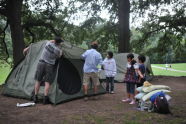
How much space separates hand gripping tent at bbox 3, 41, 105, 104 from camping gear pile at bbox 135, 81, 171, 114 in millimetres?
2312

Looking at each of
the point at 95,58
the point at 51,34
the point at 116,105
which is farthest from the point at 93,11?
the point at 116,105

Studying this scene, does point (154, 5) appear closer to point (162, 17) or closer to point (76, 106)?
point (162, 17)

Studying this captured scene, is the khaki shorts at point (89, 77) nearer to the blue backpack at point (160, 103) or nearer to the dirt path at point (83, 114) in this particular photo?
the dirt path at point (83, 114)

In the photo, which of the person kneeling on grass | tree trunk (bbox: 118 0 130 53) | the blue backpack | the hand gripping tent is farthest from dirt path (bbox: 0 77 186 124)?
tree trunk (bbox: 118 0 130 53)

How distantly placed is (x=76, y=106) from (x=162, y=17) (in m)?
14.2

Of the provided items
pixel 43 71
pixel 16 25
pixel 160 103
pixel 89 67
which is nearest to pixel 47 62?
pixel 43 71

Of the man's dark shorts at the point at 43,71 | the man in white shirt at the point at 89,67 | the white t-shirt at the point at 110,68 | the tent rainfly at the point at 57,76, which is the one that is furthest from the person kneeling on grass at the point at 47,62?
the white t-shirt at the point at 110,68

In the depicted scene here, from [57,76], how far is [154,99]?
116 inches

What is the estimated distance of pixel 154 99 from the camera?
18.2 ft

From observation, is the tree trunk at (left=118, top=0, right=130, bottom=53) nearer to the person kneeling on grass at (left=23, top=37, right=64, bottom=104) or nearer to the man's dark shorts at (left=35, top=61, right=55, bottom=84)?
the person kneeling on grass at (left=23, top=37, right=64, bottom=104)

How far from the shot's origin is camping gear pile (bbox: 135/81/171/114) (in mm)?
5438

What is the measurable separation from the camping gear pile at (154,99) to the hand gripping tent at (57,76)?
231 centimetres

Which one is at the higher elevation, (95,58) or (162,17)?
(162,17)

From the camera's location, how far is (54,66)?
23.4 feet
